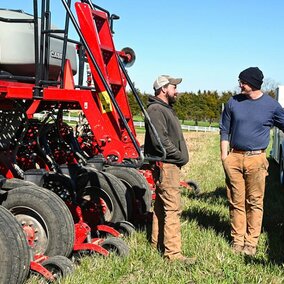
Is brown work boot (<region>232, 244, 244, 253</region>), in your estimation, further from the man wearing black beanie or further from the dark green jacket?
the dark green jacket

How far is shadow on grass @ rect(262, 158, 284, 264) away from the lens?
5.49 metres

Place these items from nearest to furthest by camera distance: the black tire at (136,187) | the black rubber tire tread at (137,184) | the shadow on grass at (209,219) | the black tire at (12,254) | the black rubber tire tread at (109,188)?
the black tire at (12,254), the shadow on grass at (209,219), the black rubber tire tread at (109,188), the black tire at (136,187), the black rubber tire tread at (137,184)

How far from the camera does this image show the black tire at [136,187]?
702 centimetres

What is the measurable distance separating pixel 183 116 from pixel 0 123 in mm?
55001

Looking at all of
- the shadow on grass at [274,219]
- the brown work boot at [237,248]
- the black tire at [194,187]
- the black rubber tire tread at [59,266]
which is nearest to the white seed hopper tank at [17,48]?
the black rubber tire tread at [59,266]

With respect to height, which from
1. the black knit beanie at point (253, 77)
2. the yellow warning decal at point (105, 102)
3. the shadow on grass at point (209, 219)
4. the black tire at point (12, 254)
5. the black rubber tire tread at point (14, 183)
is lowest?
the shadow on grass at point (209, 219)

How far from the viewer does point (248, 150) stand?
5.42 metres

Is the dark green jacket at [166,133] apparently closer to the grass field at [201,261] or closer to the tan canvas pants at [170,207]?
the tan canvas pants at [170,207]

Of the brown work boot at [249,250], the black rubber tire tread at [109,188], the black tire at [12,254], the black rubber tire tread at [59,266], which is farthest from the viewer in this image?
the black rubber tire tread at [109,188]

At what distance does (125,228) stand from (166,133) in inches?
61.7

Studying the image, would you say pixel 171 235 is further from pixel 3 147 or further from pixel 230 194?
pixel 3 147

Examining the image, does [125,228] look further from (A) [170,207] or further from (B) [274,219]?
(B) [274,219]

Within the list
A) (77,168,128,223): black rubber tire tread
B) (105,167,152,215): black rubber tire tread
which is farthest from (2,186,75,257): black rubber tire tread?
(105,167,152,215): black rubber tire tread

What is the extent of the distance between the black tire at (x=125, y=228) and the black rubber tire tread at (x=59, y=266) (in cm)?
146
